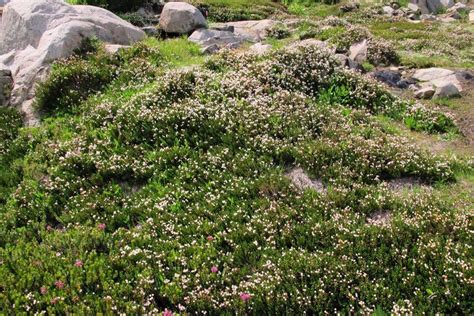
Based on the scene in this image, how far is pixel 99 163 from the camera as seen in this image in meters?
12.1

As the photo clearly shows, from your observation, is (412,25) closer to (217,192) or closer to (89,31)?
(89,31)

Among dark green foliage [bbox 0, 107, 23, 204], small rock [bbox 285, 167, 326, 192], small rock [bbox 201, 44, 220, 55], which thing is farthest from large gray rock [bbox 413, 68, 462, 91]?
dark green foliage [bbox 0, 107, 23, 204]

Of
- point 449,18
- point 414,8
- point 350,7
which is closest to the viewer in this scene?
point 449,18

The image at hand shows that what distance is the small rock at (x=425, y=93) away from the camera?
17.7m

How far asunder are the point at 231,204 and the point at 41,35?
41.7 feet

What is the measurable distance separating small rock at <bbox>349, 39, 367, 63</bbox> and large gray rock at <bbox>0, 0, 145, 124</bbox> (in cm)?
974

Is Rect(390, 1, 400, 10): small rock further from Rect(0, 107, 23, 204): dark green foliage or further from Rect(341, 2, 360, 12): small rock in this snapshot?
Rect(0, 107, 23, 204): dark green foliage

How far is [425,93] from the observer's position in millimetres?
17672

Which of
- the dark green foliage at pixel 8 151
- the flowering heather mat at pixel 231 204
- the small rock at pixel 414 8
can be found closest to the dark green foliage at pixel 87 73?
the flowering heather mat at pixel 231 204

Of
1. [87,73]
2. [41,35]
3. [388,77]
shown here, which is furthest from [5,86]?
[388,77]

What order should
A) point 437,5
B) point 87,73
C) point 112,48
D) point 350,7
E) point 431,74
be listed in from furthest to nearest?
point 437,5
point 350,7
point 431,74
point 112,48
point 87,73

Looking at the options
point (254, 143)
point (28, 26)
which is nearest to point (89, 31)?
point (28, 26)

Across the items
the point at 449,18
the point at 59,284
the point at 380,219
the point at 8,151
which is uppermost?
the point at 380,219

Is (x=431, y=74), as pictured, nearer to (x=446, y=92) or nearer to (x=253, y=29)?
(x=446, y=92)
